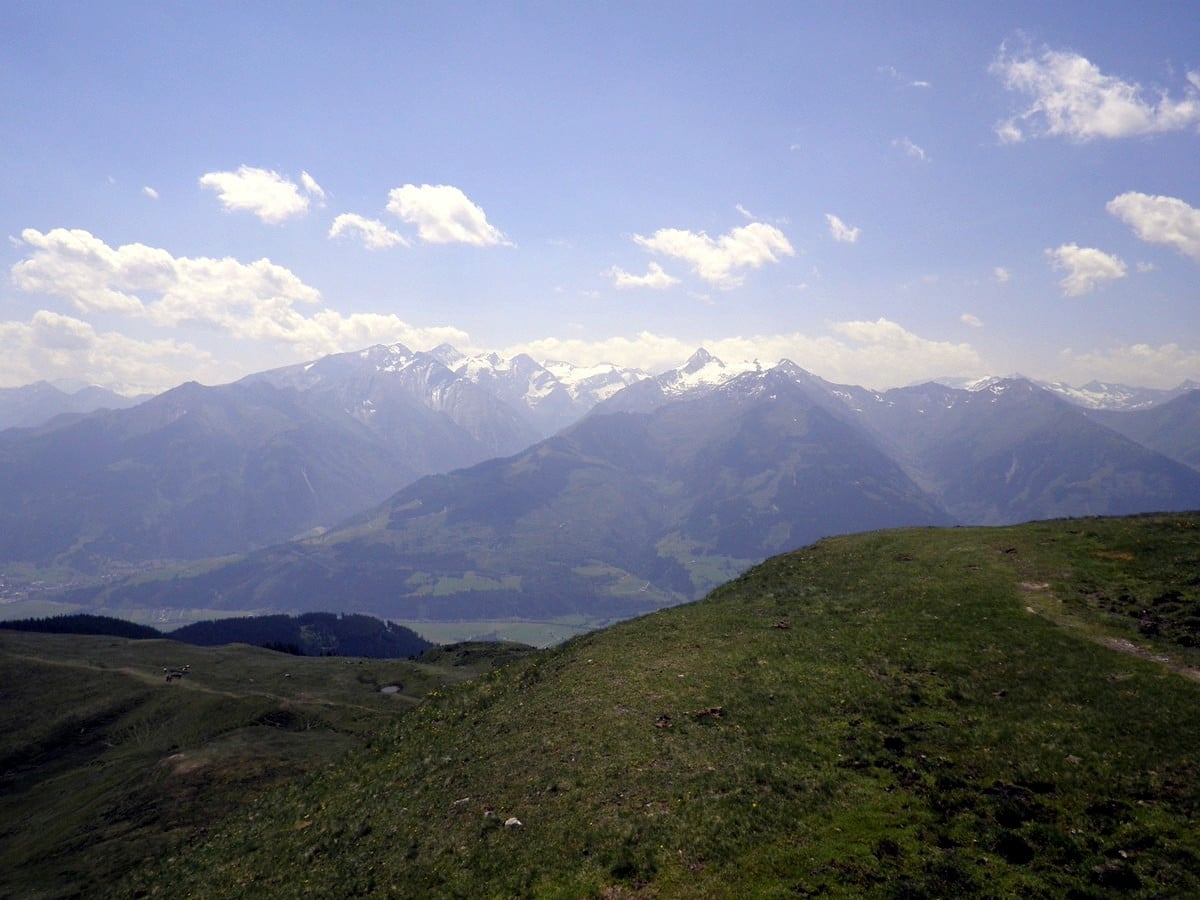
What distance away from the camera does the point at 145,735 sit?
79500mm

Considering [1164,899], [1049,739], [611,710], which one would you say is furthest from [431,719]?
[1164,899]

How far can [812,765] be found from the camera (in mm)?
29234

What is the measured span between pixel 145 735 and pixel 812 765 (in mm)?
87393

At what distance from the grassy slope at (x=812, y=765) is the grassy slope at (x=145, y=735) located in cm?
1275

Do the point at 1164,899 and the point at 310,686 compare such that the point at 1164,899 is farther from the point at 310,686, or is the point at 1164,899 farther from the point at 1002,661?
the point at 310,686

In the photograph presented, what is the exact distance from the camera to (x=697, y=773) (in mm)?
29250

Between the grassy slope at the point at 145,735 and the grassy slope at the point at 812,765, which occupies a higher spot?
the grassy slope at the point at 812,765

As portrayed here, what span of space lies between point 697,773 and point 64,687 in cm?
10853

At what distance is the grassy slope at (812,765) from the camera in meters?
22.3

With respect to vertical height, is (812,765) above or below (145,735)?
above

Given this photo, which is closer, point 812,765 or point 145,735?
point 812,765

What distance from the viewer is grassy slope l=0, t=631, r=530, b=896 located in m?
47.9

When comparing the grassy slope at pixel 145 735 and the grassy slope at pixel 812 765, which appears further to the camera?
the grassy slope at pixel 145 735

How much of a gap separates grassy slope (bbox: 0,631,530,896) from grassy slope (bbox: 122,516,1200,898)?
41.8 feet
